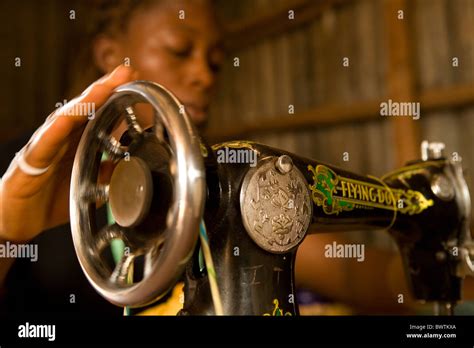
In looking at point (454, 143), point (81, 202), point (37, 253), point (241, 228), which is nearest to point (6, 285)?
point (37, 253)

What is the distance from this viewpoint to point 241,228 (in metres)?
0.57

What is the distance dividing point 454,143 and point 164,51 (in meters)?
1.28

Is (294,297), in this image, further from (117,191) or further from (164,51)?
(164,51)

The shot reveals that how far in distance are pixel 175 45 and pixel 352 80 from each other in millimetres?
1282

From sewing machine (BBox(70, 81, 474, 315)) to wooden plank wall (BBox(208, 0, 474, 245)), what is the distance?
1.34 m

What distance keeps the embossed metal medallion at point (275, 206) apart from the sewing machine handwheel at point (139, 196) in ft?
0.35

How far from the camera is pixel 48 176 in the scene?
2.05ft
